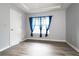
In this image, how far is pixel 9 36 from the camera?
16.4 feet

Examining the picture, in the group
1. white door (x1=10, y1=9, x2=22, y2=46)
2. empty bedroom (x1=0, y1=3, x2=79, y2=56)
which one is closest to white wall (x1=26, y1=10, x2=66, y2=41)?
empty bedroom (x1=0, y1=3, x2=79, y2=56)

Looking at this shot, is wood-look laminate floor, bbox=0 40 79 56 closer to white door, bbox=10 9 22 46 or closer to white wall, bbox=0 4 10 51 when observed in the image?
white wall, bbox=0 4 10 51

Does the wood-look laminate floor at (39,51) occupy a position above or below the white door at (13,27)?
below

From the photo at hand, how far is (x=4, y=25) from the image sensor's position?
4641 mm

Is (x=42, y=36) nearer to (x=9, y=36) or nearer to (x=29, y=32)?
(x=29, y=32)

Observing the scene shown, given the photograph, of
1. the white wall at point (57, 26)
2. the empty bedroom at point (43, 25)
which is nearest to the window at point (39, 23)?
the empty bedroom at point (43, 25)

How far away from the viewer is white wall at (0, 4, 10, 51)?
4.39 meters

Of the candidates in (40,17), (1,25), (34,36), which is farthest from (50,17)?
(1,25)

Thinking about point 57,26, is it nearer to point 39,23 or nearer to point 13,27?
point 39,23

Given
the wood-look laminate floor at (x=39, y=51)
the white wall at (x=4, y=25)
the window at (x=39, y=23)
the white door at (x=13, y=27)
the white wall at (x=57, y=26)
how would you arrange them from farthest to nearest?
the window at (x=39, y=23), the white wall at (x=57, y=26), the white door at (x=13, y=27), the white wall at (x=4, y=25), the wood-look laminate floor at (x=39, y=51)

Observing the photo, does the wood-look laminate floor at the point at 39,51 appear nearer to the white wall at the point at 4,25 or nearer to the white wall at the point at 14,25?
the white wall at the point at 4,25

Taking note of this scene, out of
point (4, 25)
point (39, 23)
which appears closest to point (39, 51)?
point (4, 25)

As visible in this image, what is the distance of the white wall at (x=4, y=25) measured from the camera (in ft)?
14.4

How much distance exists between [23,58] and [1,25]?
10.6 feet
